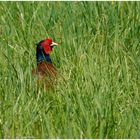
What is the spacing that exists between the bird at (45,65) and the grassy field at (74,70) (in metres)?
0.06

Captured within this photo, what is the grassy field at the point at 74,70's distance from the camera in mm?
4094

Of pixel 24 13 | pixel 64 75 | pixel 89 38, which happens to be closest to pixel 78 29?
pixel 89 38

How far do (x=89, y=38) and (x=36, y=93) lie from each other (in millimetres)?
1402

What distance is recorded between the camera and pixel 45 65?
5258 millimetres

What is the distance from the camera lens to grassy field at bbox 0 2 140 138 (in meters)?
4.09

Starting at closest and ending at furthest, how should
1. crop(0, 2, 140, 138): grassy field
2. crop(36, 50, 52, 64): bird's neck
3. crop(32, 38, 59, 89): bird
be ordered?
crop(0, 2, 140, 138): grassy field
crop(32, 38, 59, 89): bird
crop(36, 50, 52, 64): bird's neck

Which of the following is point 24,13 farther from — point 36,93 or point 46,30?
point 36,93

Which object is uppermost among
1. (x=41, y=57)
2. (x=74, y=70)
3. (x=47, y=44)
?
(x=47, y=44)

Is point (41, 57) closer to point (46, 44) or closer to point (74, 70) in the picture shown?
point (46, 44)

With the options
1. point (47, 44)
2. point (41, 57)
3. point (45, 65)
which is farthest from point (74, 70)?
point (47, 44)

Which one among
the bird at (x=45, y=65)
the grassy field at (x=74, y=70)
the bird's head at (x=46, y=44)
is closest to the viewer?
the grassy field at (x=74, y=70)

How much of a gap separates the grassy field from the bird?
0.19 ft

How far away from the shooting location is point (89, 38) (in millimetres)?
5961

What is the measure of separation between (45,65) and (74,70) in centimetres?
31
